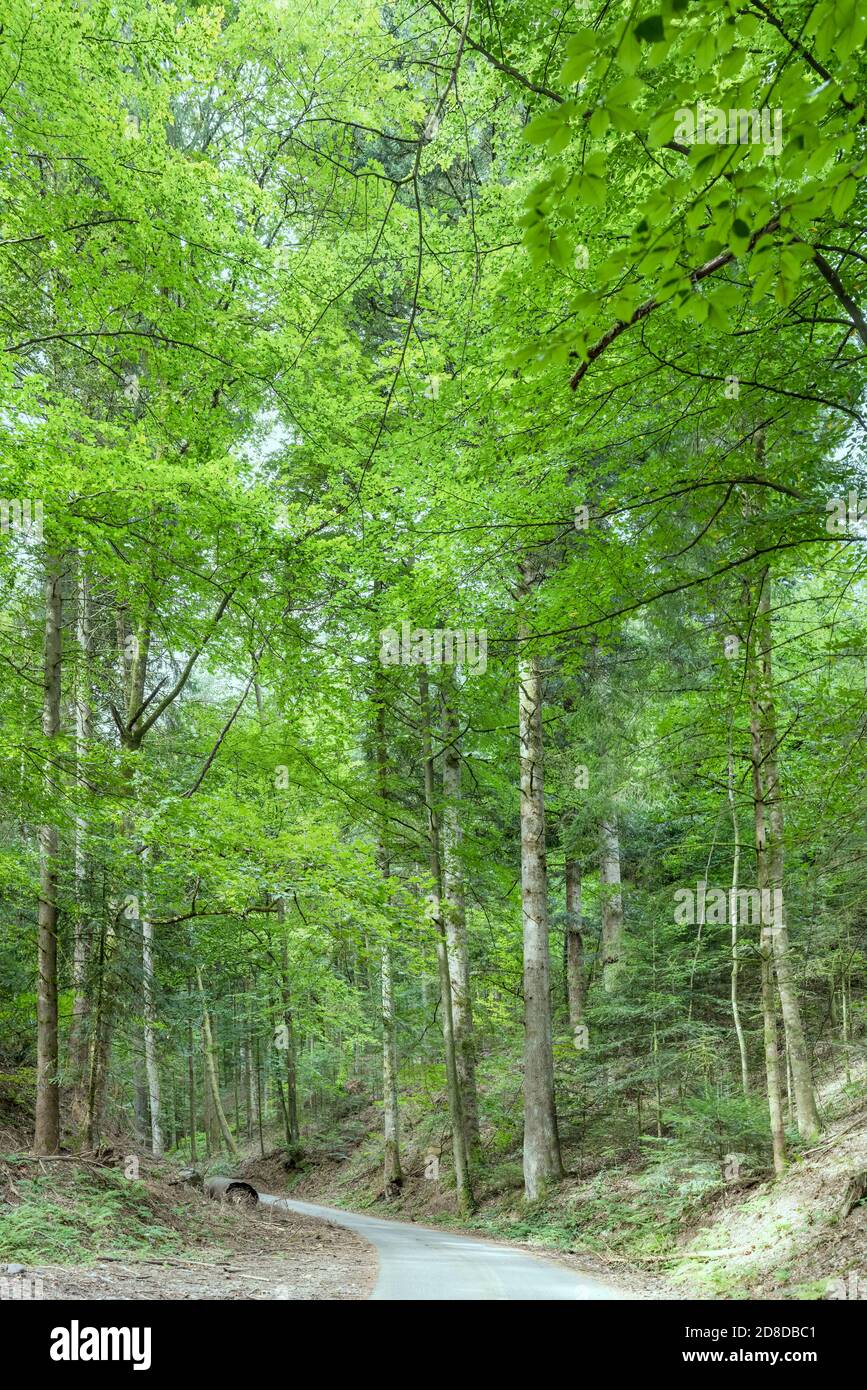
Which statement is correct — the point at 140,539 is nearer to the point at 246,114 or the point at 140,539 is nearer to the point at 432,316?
the point at 432,316

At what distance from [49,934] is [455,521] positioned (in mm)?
6534

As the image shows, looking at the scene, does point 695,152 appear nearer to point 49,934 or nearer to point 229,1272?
point 229,1272

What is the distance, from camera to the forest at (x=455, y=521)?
452cm

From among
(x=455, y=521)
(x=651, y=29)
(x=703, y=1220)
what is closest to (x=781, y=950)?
(x=703, y=1220)

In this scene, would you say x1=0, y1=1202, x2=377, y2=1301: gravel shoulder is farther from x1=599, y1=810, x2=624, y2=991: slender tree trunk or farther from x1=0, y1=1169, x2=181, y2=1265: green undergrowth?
x1=599, y1=810, x2=624, y2=991: slender tree trunk

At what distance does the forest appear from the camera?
4.52 metres

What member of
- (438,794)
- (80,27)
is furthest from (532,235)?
(438,794)

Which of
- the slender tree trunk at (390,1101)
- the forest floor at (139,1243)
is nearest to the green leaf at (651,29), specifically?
the forest floor at (139,1243)

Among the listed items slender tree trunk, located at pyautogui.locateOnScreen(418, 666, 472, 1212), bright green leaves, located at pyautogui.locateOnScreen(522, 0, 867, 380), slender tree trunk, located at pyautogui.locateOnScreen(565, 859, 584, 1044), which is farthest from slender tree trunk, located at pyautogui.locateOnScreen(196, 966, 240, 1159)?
bright green leaves, located at pyautogui.locateOnScreen(522, 0, 867, 380)

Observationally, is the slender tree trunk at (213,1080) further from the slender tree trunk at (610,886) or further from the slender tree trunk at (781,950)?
the slender tree trunk at (781,950)

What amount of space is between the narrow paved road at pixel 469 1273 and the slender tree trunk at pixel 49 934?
3892 millimetres

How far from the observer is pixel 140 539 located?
8109 millimetres

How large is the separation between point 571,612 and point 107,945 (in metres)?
7.17
